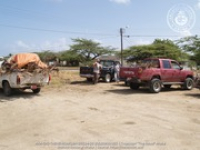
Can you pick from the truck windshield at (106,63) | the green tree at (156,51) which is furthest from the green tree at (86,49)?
the truck windshield at (106,63)

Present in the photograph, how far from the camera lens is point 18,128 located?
7.32 meters

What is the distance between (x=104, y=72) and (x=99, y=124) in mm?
13006

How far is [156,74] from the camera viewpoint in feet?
49.2

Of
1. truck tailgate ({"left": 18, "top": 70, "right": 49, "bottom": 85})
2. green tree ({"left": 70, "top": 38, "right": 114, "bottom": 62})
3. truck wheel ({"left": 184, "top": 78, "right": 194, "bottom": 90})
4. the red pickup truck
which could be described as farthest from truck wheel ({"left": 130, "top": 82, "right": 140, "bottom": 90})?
green tree ({"left": 70, "top": 38, "right": 114, "bottom": 62})

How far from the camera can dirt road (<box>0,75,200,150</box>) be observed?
5883 mm

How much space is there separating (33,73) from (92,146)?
7905 millimetres

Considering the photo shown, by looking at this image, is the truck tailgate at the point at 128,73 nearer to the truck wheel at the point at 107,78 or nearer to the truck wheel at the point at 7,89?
the truck wheel at the point at 107,78

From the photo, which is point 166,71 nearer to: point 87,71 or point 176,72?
point 176,72

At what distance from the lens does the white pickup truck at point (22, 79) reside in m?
12.5

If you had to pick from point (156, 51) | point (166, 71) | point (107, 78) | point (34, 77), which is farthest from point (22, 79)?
point (156, 51)

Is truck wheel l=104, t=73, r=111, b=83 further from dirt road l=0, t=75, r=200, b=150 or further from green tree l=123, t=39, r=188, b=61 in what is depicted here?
green tree l=123, t=39, r=188, b=61

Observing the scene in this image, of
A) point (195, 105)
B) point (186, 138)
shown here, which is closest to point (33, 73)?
point (195, 105)

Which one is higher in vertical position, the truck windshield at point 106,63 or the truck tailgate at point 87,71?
the truck windshield at point 106,63

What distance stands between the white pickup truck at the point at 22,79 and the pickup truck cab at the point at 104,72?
244 inches
